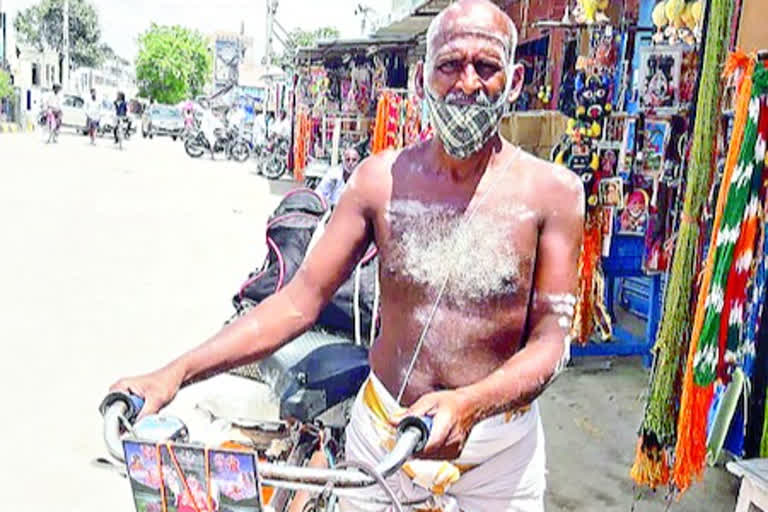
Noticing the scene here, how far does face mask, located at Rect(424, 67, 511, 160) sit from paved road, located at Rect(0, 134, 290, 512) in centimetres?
168

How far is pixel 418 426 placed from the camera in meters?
1.05

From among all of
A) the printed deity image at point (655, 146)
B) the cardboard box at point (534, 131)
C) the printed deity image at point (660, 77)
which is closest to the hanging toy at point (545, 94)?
the cardboard box at point (534, 131)

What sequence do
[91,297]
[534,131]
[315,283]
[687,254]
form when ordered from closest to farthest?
[315,283] < [687,254] < [534,131] < [91,297]

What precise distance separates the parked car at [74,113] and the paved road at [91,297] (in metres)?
13.8

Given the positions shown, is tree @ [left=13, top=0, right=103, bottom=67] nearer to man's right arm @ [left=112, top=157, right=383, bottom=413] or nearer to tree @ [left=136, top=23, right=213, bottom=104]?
tree @ [left=136, top=23, right=213, bottom=104]

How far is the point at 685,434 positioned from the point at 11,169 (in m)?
13.7

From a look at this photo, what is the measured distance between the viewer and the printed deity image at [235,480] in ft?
3.42

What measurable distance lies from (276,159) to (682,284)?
13.7 metres

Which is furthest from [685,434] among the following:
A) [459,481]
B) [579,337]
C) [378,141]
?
[378,141]

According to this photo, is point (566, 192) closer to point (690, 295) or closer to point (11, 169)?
point (690, 295)

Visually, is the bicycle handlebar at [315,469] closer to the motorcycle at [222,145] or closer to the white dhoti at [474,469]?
the white dhoti at [474,469]

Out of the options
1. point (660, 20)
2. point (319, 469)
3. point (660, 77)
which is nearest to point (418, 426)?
point (319, 469)

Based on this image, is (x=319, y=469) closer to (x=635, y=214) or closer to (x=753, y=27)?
(x=753, y=27)

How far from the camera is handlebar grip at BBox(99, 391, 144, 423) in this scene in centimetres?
122
